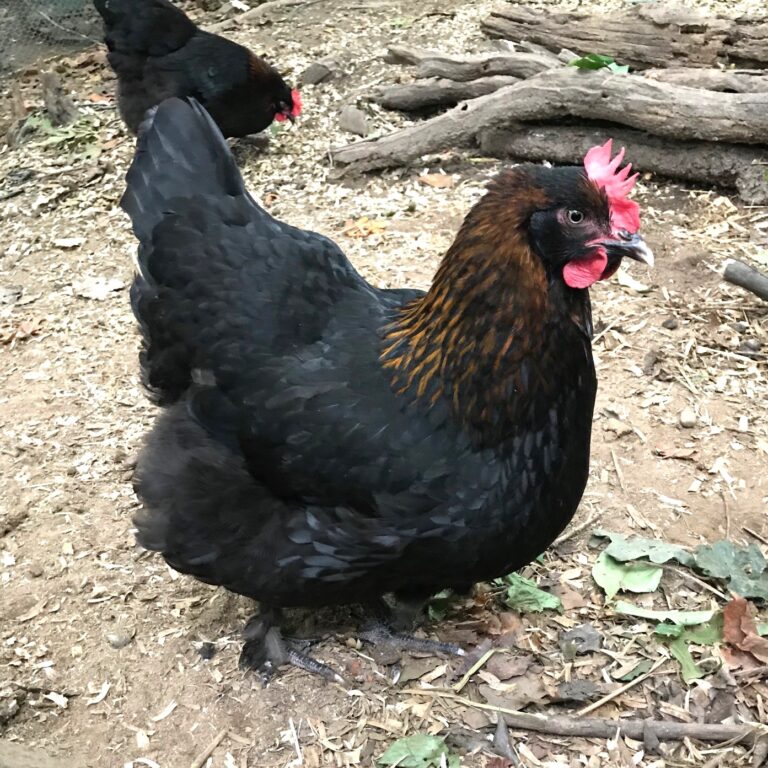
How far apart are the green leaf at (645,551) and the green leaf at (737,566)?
58mm

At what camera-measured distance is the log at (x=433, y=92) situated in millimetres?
5766

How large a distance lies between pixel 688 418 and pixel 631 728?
1.53 metres

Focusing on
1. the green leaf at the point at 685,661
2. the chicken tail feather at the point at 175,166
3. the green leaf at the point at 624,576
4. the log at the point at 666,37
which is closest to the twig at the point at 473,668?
the green leaf at the point at 624,576

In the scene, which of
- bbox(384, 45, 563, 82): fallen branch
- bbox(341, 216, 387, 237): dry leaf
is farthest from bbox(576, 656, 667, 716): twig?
bbox(384, 45, 563, 82): fallen branch

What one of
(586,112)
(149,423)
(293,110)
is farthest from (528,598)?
(293,110)

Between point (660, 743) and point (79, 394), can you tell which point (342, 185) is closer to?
point (79, 394)

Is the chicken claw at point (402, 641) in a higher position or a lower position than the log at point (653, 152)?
lower

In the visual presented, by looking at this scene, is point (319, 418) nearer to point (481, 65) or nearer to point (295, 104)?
point (481, 65)

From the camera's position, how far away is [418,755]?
2.54 m

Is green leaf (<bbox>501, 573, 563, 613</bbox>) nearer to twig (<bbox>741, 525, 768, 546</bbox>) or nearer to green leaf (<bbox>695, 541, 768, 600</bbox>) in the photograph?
green leaf (<bbox>695, 541, 768, 600</bbox>)

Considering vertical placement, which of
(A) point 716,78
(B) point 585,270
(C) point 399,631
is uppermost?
(B) point 585,270

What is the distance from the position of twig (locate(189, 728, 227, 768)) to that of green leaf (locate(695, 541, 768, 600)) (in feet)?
5.78

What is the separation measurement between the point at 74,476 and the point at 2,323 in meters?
1.48

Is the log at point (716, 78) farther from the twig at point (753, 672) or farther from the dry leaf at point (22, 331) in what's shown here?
the dry leaf at point (22, 331)
